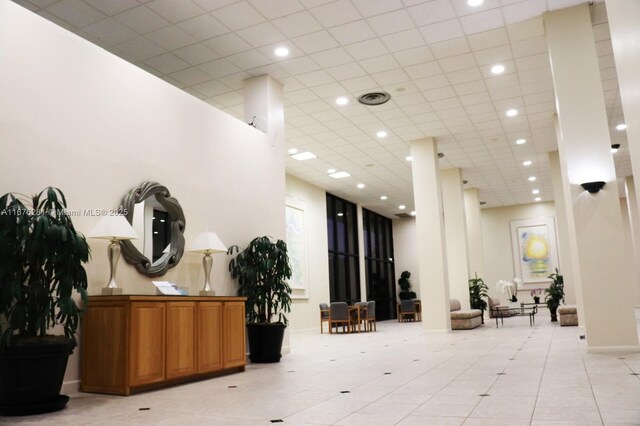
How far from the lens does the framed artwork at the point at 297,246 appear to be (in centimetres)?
1505

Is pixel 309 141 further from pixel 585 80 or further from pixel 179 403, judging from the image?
pixel 179 403

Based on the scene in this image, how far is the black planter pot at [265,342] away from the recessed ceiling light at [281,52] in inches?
163

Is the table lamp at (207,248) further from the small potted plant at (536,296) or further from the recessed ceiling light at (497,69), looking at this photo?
the small potted plant at (536,296)

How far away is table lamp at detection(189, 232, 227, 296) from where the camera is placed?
6691 millimetres

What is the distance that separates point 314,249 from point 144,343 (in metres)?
11.4

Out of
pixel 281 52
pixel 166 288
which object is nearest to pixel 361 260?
pixel 281 52

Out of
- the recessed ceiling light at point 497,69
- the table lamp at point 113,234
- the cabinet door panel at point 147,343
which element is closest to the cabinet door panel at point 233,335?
the cabinet door panel at point 147,343

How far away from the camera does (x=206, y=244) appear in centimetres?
669

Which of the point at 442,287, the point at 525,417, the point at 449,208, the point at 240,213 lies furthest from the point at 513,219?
the point at 525,417

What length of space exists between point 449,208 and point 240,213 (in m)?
8.95

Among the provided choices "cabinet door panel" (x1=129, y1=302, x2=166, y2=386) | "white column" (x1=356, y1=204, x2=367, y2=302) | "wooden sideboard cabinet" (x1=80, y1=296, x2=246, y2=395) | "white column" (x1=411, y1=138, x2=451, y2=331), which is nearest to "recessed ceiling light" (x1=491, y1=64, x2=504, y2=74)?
"white column" (x1=411, y1=138, x2=451, y2=331)

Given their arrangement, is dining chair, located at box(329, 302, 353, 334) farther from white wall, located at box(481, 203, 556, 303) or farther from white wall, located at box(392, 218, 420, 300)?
white wall, located at box(481, 203, 556, 303)

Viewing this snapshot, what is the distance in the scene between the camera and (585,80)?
6984mm

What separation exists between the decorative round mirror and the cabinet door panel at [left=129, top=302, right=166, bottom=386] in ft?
2.80
